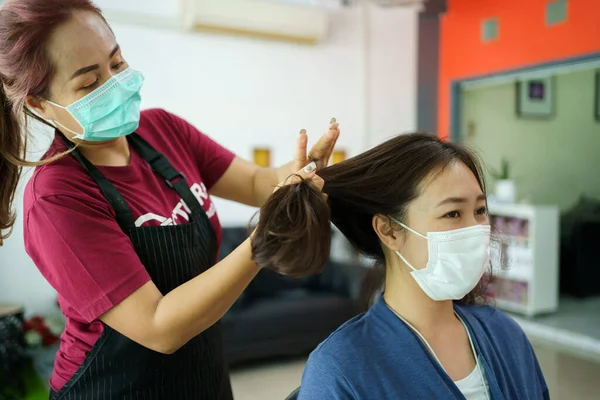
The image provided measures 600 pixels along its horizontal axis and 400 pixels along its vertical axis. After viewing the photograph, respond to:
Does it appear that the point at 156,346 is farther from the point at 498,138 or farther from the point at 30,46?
the point at 498,138

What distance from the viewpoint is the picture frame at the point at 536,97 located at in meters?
5.27

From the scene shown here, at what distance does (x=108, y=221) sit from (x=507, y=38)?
4.75m

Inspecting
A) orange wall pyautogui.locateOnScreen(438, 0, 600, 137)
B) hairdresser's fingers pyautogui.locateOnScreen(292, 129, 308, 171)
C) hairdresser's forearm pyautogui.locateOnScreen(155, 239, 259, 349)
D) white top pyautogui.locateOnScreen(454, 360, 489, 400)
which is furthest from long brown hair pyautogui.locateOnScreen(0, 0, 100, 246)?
orange wall pyautogui.locateOnScreen(438, 0, 600, 137)

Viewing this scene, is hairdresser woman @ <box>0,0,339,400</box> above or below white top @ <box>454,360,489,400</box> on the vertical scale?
above

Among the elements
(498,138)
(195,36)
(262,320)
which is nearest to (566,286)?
(498,138)

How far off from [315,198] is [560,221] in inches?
195

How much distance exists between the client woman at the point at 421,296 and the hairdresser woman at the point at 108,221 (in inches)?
9.8

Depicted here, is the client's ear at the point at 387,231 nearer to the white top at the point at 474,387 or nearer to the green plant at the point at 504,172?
the white top at the point at 474,387

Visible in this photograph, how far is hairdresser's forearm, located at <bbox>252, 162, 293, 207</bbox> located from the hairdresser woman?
179mm

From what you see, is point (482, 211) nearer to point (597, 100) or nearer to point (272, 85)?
point (272, 85)

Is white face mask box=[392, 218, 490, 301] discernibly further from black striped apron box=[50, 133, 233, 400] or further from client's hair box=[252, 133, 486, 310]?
black striped apron box=[50, 133, 233, 400]

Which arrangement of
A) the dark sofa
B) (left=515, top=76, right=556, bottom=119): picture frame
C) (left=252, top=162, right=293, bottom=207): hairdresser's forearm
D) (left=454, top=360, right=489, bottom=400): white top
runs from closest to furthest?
(left=454, top=360, right=489, bottom=400): white top < (left=252, top=162, right=293, bottom=207): hairdresser's forearm < the dark sofa < (left=515, top=76, right=556, bottom=119): picture frame

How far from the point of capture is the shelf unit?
4945mm

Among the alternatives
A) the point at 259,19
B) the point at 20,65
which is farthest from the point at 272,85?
the point at 20,65
